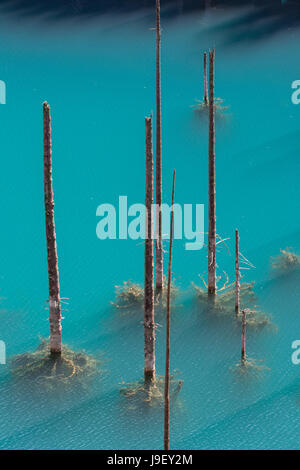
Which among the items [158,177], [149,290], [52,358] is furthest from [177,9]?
[52,358]

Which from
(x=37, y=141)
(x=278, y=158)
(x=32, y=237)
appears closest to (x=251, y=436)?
(x=32, y=237)

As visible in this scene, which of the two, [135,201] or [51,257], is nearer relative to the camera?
[51,257]

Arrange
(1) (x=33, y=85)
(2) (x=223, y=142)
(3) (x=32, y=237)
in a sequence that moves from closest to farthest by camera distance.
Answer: (3) (x=32, y=237) < (2) (x=223, y=142) < (1) (x=33, y=85)

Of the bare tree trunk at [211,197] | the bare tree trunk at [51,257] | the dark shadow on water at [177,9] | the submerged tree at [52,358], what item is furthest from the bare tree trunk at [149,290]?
the dark shadow on water at [177,9]

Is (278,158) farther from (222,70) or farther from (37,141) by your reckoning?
(37,141)

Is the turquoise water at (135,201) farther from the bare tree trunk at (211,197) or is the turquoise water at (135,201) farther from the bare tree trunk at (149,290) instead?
the bare tree trunk at (211,197)

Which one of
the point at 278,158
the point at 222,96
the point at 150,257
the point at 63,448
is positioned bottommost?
the point at 63,448

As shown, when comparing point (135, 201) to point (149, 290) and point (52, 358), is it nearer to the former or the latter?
point (52, 358)
